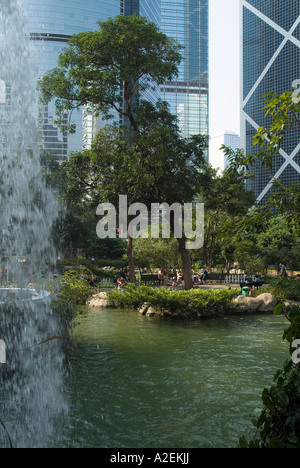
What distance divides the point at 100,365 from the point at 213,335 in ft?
11.2

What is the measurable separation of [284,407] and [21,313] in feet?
17.5

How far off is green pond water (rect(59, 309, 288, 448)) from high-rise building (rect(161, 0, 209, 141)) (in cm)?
11189

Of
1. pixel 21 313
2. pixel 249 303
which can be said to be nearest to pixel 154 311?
pixel 249 303

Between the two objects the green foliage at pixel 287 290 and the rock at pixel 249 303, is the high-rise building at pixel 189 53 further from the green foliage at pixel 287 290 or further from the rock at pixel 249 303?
the rock at pixel 249 303

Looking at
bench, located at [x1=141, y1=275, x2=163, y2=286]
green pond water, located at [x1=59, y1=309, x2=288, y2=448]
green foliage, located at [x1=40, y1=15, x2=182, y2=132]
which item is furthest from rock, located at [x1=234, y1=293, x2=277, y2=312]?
bench, located at [x1=141, y1=275, x2=163, y2=286]

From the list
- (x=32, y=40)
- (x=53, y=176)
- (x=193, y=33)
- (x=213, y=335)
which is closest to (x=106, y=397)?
(x=213, y=335)

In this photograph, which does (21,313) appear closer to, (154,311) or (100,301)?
(154,311)

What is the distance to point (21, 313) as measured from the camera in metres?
7.11

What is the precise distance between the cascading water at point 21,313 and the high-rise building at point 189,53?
360 ft

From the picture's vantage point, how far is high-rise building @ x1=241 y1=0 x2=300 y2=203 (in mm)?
74062

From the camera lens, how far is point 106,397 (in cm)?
584

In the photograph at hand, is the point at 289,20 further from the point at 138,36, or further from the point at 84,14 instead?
the point at 138,36

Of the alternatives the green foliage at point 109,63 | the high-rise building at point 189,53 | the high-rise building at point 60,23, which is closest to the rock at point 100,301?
the green foliage at point 109,63

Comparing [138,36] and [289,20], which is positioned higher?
[289,20]
